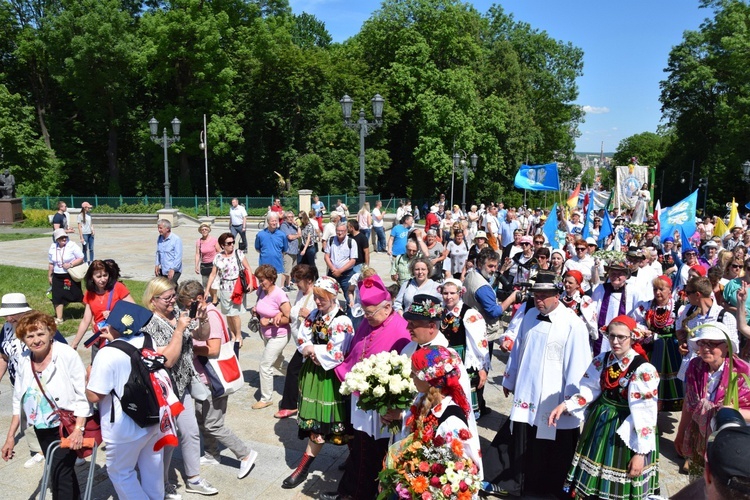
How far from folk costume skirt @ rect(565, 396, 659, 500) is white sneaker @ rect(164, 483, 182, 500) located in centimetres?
319

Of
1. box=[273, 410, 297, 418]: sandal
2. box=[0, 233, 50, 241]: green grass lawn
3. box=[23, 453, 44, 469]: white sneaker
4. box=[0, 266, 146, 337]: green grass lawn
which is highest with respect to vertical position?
box=[0, 233, 50, 241]: green grass lawn

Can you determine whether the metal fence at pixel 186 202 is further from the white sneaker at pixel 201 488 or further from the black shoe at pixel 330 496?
the black shoe at pixel 330 496

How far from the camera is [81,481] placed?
5281 millimetres

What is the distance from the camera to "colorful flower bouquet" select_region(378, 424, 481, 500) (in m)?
3.27

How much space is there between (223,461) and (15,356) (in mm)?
2054

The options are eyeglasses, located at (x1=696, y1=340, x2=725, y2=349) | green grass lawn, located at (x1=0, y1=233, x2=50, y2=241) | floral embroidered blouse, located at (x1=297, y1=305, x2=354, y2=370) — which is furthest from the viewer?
green grass lawn, located at (x1=0, y1=233, x2=50, y2=241)

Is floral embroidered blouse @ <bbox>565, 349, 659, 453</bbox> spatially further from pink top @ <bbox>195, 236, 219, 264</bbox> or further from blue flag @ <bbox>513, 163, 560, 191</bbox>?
blue flag @ <bbox>513, 163, 560, 191</bbox>

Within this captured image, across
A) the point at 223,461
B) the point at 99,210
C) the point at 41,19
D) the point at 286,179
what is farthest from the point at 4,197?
the point at 223,461

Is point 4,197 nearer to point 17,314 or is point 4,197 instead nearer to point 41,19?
point 41,19

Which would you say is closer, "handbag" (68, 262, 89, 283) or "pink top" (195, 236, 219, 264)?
"handbag" (68, 262, 89, 283)

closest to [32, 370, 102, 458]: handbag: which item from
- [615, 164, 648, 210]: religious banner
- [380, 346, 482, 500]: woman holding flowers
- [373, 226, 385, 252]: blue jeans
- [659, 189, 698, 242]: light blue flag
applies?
[380, 346, 482, 500]: woman holding flowers

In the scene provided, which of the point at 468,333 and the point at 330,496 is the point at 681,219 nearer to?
the point at 468,333

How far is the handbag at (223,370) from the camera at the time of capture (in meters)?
5.16

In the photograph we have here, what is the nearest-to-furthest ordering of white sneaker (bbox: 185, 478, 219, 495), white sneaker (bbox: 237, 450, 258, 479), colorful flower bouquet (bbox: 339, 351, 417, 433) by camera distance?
1. colorful flower bouquet (bbox: 339, 351, 417, 433)
2. white sneaker (bbox: 185, 478, 219, 495)
3. white sneaker (bbox: 237, 450, 258, 479)
